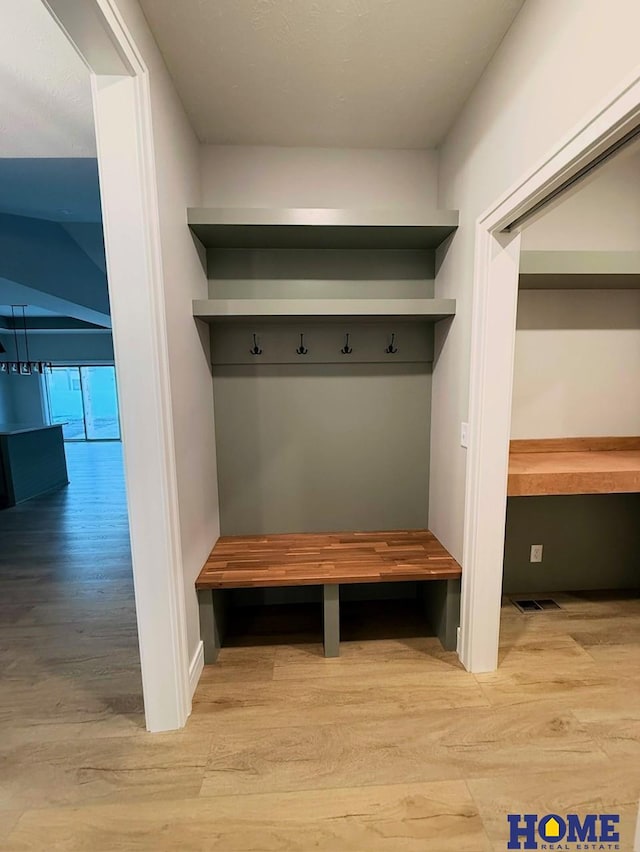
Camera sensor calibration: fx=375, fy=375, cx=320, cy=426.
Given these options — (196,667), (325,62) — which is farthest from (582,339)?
(196,667)

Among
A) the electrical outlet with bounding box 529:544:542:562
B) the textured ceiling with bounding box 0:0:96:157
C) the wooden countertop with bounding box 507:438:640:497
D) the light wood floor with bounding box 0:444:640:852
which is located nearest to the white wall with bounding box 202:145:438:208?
the textured ceiling with bounding box 0:0:96:157

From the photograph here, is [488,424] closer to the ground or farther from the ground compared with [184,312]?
closer to the ground

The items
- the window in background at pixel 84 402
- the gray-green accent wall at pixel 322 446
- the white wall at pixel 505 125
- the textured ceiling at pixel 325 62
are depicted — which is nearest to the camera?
the white wall at pixel 505 125

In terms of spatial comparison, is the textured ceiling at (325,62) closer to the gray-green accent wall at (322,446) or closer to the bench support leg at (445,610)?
the gray-green accent wall at (322,446)

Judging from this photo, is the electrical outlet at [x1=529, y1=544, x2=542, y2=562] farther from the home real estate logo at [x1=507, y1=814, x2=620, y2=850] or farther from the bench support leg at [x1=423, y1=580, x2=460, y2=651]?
A: the home real estate logo at [x1=507, y1=814, x2=620, y2=850]

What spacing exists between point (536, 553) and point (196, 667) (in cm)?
226

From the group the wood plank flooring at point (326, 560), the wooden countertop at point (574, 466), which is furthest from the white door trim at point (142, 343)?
the wooden countertop at point (574, 466)

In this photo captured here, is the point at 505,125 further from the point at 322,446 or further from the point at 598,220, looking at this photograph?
the point at 322,446

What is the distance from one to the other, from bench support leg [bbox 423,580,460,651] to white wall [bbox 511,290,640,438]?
3.57ft

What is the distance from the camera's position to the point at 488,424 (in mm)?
1741

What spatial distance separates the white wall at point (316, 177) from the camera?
82.2 inches

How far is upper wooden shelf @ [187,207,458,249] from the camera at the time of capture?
6.02ft

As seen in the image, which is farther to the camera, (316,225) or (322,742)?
(316,225)

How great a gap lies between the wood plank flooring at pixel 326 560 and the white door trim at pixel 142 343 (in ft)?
1.24
